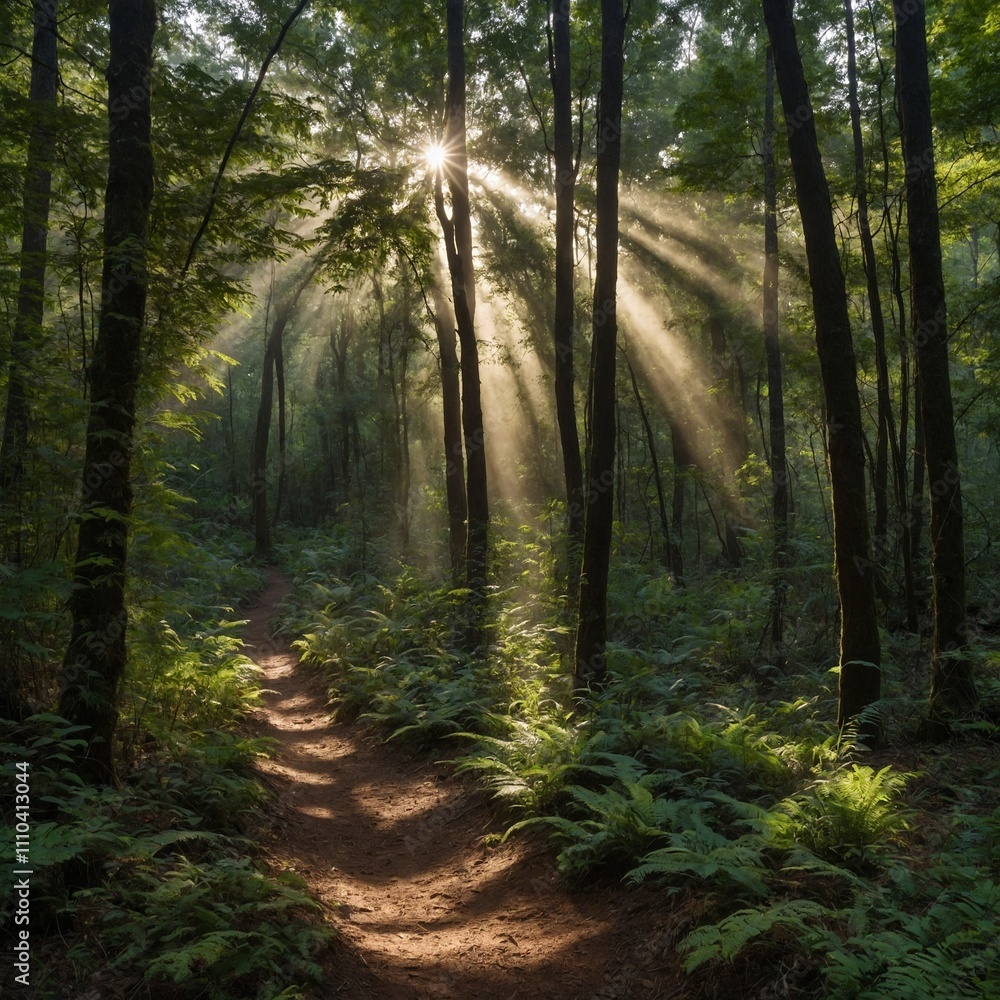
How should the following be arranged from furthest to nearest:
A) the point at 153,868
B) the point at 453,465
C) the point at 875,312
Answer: the point at 453,465, the point at 875,312, the point at 153,868

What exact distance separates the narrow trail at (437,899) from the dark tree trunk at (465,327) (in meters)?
4.31

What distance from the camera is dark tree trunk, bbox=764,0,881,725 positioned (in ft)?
21.9

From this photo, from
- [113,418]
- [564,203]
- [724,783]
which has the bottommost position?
[724,783]

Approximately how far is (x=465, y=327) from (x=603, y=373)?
4.16m

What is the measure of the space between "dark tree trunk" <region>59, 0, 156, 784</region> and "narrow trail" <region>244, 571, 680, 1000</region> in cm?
197

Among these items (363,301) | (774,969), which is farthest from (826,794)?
(363,301)

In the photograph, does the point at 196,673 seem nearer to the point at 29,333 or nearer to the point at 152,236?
the point at 29,333

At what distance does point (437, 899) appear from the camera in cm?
567

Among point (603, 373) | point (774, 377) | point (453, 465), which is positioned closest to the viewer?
point (603, 373)

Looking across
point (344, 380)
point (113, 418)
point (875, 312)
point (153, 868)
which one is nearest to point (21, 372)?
point (113, 418)

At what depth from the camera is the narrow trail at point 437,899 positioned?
4227 millimetres

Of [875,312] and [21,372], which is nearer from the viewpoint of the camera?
[21,372]

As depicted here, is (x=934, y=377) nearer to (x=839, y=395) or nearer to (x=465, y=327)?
(x=839, y=395)

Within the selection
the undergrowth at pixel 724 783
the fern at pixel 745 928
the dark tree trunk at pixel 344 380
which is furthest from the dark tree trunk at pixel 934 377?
the dark tree trunk at pixel 344 380
